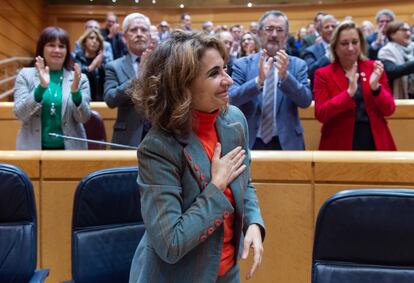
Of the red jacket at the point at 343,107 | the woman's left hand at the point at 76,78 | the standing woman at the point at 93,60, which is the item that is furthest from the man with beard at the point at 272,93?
the standing woman at the point at 93,60

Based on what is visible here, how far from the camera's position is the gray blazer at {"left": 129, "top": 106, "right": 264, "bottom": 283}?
102 cm

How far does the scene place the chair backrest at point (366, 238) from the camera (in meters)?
1.17

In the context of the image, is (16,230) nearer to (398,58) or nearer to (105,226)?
(105,226)

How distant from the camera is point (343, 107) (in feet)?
7.93

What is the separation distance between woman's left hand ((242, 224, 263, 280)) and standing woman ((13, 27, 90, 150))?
1.63m

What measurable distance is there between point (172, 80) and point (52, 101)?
171 centimetres

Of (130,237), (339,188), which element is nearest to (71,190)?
(130,237)

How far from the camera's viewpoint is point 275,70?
2523 mm

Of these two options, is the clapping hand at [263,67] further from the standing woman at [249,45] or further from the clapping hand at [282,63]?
the standing woman at [249,45]

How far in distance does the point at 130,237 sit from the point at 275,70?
49.6 inches

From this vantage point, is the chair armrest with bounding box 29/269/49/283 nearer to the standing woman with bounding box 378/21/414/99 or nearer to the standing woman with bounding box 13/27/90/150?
the standing woman with bounding box 13/27/90/150

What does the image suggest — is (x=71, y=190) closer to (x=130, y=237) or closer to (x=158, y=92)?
(x=130, y=237)

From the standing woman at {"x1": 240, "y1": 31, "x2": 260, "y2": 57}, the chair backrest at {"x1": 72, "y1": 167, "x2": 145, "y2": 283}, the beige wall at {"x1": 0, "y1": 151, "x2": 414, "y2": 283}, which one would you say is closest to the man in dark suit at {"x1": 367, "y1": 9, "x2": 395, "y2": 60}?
the standing woman at {"x1": 240, "y1": 31, "x2": 260, "y2": 57}

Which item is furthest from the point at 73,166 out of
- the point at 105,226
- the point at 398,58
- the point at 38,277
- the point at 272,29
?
the point at 398,58
